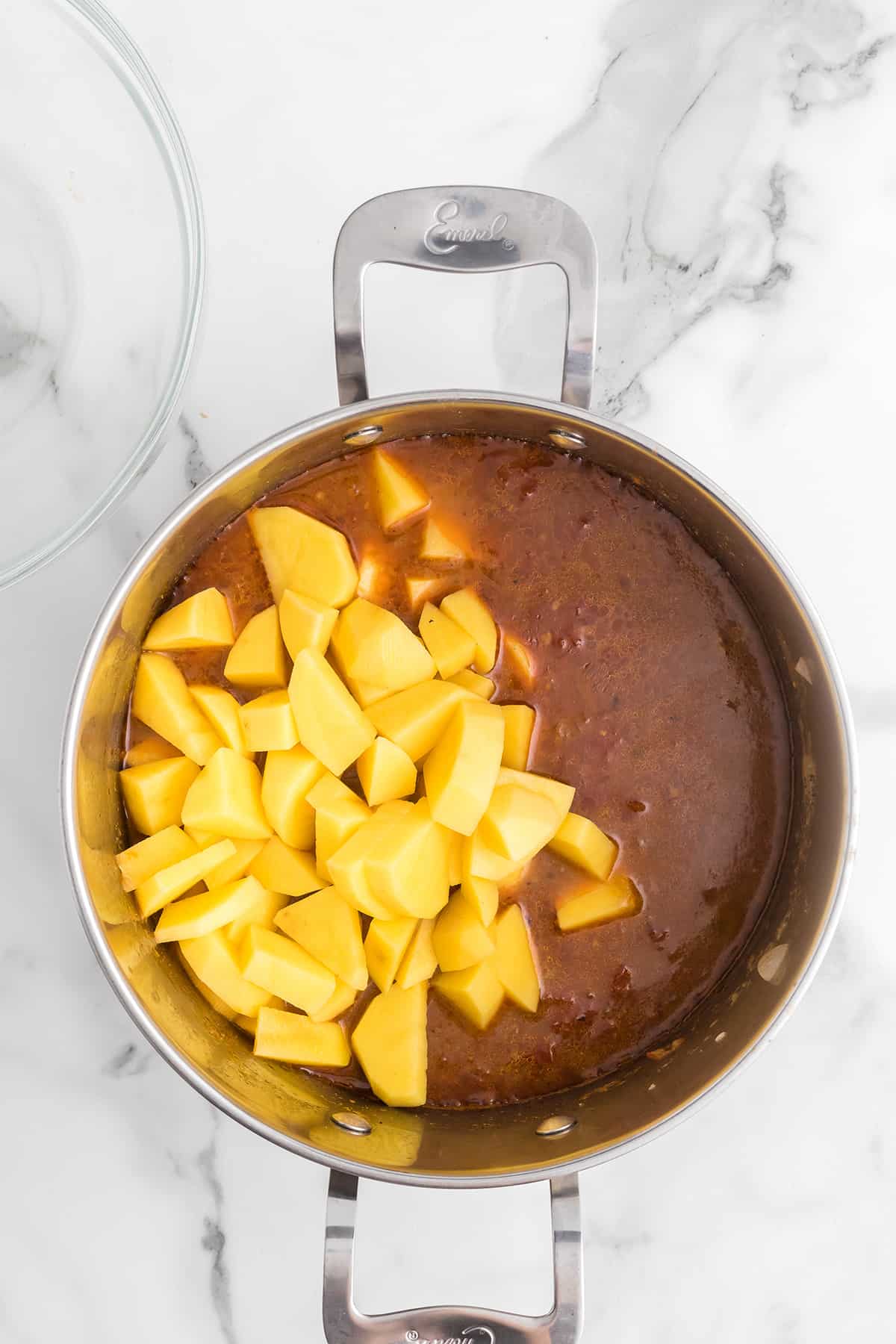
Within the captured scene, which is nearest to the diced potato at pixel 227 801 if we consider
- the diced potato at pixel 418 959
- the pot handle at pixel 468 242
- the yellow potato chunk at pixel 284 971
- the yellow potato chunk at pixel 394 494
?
the yellow potato chunk at pixel 284 971

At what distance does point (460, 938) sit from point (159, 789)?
1.38 ft

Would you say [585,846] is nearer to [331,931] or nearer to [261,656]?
[331,931]

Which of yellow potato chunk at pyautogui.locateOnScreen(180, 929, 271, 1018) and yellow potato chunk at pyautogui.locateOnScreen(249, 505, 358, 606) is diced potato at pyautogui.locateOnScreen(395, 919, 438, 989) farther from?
yellow potato chunk at pyautogui.locateOnScreen(249, 505, 358, 606)

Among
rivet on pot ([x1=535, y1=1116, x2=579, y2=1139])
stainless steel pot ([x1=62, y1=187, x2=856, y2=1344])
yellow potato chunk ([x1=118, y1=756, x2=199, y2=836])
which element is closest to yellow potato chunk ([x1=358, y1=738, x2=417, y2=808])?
yellow potato chunk ([x1=118, y1=756, x2=199, y2=836])

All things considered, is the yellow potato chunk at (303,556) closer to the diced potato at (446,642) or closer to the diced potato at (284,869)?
the diced potato at (446,642)

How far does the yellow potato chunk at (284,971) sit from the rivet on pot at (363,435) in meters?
0.62

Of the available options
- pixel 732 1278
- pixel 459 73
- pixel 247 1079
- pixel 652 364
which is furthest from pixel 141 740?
pixel 732 1278

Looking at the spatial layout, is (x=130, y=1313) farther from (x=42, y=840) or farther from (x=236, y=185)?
(x=236, y=185)

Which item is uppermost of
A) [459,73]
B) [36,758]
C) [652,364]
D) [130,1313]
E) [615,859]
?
[459,73]

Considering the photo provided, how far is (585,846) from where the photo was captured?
1.28 metres

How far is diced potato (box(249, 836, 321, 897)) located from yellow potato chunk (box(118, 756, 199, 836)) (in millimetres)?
126

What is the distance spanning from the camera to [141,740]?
4.51 ft

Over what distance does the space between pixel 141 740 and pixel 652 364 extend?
88 cm

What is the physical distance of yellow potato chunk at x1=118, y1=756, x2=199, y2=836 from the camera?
1.29 m
